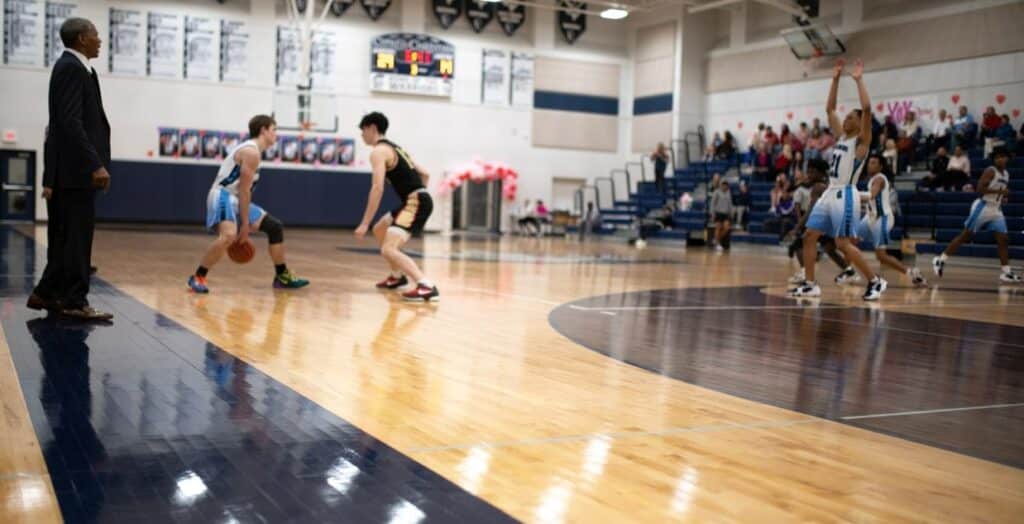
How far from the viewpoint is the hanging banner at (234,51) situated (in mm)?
26984

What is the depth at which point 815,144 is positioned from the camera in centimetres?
2359

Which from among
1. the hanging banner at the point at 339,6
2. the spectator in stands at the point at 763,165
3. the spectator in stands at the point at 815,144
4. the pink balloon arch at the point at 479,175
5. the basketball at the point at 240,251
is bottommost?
the basketball at the point at 240,251

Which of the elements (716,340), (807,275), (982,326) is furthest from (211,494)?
(807,275)

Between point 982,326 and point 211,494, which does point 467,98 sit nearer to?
point 982,326

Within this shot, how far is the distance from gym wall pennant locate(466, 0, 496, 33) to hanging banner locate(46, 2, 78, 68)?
36.4 feet

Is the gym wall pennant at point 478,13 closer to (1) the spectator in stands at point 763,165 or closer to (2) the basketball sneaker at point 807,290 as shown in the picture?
(1) the spectator in stands at point 763,165

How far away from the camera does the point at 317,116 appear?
27344mm

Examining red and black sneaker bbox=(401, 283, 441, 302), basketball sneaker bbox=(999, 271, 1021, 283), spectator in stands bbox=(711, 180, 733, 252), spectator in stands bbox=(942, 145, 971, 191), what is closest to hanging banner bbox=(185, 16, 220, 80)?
spectator in stands bbox=(711, 180, 733, 252)

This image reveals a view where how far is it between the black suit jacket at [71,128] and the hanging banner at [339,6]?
76.4 ft

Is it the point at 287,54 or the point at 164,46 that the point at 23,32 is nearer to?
the point at 164,46

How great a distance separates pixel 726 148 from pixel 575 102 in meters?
5.60

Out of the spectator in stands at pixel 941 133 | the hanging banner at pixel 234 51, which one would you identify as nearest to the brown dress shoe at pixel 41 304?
the spectator in stands at pixel 941 133

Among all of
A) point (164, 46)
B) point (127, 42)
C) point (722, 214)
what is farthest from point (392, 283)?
point (127, 42)

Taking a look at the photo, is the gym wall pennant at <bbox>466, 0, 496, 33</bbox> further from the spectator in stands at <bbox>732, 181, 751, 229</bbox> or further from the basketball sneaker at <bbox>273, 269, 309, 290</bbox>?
the basketball sneaker at <bbox>273, 269, 309, 290</bbox>
